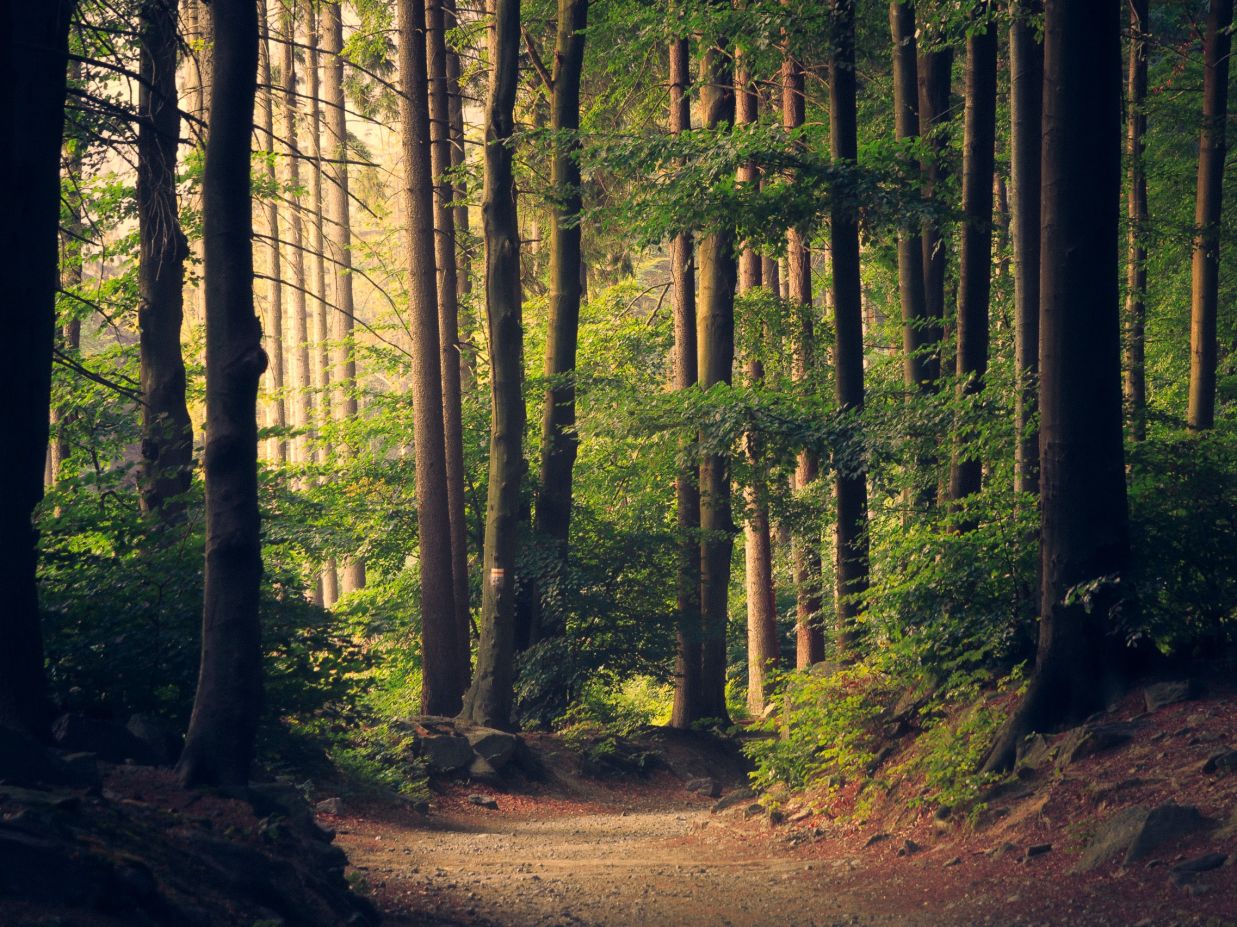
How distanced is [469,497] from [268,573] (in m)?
9.55

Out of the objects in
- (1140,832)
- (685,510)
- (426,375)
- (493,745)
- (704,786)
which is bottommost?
(704,786)

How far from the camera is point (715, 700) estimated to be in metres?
18.2

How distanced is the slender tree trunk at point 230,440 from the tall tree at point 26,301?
0.89m

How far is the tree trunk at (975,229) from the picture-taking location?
11203 millimetres

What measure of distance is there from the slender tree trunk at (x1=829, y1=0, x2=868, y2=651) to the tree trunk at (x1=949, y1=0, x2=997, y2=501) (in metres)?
1.23

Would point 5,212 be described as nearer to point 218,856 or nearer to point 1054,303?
point 218,856

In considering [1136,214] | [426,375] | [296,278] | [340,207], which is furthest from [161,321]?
[340,207]

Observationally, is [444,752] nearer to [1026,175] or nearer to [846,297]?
[846,297]

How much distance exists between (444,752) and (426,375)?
5.27 m

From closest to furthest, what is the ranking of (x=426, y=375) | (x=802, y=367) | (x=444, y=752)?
(x=444, y=752) < (x=426, y=375) < (x=802, y=367)

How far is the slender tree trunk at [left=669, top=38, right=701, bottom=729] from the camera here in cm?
1745

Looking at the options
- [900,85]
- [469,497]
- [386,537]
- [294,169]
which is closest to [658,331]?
[469,497]

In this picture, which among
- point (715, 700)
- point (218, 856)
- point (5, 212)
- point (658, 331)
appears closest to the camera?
point (218, 856)

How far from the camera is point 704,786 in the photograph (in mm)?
15719
